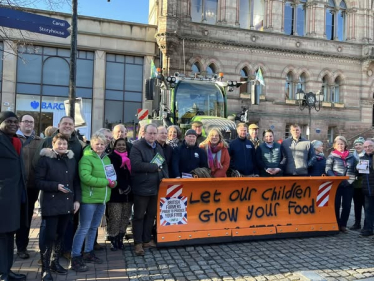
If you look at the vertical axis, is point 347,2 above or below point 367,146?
above

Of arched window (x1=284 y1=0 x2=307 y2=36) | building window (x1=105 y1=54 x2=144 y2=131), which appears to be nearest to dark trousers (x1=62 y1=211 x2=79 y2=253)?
building window (x1=105 y1=54 x2=144 y2=131)

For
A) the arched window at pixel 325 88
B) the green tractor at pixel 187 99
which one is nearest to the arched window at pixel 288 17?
the arched window at pixel 325 88

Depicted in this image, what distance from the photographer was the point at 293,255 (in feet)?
18.6

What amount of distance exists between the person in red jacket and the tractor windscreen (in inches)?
171

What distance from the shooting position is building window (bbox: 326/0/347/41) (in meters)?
24.2

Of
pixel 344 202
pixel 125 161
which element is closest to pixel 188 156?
pixel 125 161

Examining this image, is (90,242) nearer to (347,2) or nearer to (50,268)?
(50,268)

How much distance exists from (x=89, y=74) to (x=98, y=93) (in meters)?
1.35

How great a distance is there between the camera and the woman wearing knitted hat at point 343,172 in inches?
293

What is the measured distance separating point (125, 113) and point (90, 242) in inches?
642

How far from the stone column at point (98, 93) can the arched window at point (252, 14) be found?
9.48m

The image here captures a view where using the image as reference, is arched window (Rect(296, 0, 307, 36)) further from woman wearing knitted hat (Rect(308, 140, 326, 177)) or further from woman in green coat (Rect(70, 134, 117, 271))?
woman in green coat (Rect(70, 134, 117, 271))

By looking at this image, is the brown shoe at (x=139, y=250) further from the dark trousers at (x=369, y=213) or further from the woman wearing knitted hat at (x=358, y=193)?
the woman wearing knitted hat at (x=358, y=193)

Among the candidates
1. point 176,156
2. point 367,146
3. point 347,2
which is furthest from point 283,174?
point 347,2
